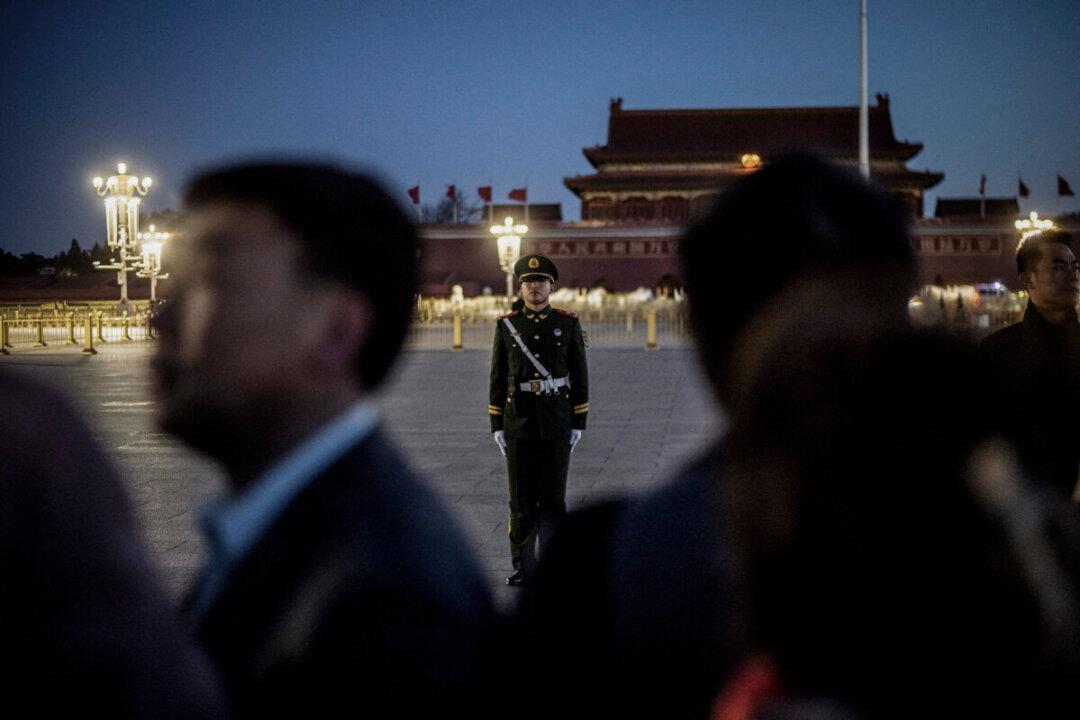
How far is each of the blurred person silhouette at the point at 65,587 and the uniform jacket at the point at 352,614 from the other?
170mm

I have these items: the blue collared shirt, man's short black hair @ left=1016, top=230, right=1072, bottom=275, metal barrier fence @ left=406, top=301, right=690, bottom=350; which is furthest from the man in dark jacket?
metal barrier fence @ left=406, top=301, right=690, bottom=350

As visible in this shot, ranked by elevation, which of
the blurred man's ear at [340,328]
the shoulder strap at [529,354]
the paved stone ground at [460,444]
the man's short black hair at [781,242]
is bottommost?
the paved stone ground at [460,444]

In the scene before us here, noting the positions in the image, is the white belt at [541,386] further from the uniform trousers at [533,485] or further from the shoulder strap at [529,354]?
the uniform trousers at [533,485]

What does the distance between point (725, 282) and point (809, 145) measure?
0.22 m

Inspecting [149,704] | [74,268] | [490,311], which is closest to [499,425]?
[149,704]

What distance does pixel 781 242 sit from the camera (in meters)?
1.13

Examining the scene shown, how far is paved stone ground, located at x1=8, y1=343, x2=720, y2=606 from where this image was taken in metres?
6.02

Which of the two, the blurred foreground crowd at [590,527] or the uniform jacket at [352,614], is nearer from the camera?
the blurred foreground crowd at [590,527]

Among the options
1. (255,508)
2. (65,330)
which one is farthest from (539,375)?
(65,330)

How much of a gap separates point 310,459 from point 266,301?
0.66ft

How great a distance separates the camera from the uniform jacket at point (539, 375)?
518 centimetres

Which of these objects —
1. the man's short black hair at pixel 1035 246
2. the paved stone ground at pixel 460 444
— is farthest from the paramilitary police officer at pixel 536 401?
the man's short black hair at pixel 1035 246

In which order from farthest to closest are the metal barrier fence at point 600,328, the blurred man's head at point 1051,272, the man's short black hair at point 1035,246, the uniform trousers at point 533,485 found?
the metal barrier fence at point 600,328 < the uniform trousers at point 533,485 < the man's short black hair at point 1035,246 < the blurred man's head at point 1051,272

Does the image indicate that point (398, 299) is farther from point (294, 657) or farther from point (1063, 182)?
point (1063, 182)
